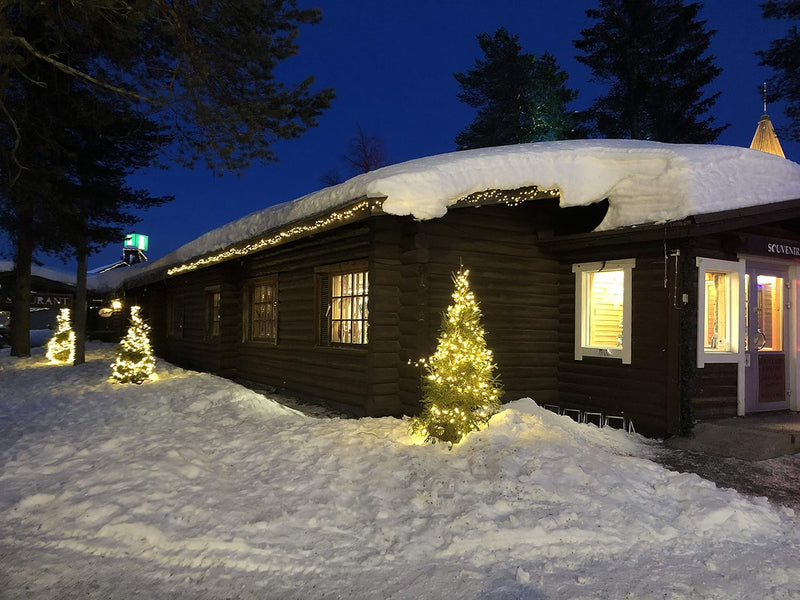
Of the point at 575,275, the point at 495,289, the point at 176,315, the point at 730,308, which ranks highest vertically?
the point at 575,275

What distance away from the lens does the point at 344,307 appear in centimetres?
976

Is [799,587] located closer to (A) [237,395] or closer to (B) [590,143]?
(B) [590,143]

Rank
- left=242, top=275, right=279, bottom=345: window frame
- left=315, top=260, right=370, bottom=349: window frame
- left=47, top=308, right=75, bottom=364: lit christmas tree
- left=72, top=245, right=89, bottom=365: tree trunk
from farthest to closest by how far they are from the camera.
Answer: left=47, top=308, right=75, bottom=364: lit christmas tree, left=72, top=245, right=89, bottom=365: tree trunk, left=242, top=275, right=279, bottom=345: window frame, left=315, top=260, right=370, bottom=349: window frame

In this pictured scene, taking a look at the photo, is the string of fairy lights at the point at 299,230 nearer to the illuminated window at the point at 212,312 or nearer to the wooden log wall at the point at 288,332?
the wooden log wall at the point at 288,332

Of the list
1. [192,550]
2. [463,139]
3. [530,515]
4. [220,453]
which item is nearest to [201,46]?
[220,453]

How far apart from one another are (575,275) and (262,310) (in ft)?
23.3

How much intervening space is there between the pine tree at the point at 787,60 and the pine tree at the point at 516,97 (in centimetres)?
791

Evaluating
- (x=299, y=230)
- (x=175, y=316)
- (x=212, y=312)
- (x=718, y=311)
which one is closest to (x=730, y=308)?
(x=718, y=311)

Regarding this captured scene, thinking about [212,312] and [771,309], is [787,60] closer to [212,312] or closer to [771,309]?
[771,309]

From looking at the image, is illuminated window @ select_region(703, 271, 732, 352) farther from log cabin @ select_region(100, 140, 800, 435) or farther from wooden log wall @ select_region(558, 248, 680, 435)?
wooden log wall @ select_region(558, 248, 680, 435)

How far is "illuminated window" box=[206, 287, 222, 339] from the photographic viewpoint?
586 inches

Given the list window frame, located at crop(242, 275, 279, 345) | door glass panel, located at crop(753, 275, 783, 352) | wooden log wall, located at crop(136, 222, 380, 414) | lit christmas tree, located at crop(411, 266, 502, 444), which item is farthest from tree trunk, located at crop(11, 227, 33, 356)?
door glass panel, located at crop(753, 275, 783, 352)

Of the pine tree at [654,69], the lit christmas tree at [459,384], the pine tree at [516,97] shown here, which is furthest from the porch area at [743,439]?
the pine tree at [516,97]

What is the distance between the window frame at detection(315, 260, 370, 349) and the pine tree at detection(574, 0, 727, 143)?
20.1m
